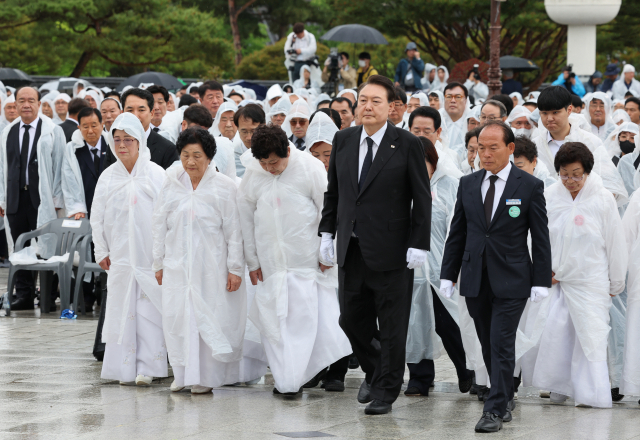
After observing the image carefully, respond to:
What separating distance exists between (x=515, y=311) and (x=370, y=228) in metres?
0.95

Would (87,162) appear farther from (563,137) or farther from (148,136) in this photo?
(563,137)

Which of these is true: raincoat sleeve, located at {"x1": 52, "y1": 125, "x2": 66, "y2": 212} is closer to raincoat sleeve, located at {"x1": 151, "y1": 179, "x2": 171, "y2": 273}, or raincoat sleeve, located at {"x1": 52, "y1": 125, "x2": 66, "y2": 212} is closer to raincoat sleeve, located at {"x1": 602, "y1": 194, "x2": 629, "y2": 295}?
raincoat sleeve, located at {"x1": 151, "y1": 179, "x2": 171, "y2": 273}

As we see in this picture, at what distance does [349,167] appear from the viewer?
5852mm

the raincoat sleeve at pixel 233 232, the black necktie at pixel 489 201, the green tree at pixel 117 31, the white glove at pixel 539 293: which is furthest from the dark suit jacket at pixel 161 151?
the green tree at pixel 117 31

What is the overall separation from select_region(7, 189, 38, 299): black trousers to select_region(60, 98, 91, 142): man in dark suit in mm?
1024

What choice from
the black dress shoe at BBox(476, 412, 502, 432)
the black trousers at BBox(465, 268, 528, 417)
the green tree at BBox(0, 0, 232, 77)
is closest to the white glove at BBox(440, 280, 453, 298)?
the black trousers at BBox(465, 268, 528, 417)

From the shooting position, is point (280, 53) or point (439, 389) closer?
point (439, 389)

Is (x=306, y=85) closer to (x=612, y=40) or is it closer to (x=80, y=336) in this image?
(x=80, y=336)

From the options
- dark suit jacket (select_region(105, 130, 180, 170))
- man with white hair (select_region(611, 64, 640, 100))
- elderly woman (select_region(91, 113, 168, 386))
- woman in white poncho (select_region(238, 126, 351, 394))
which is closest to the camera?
woman in white poncho (select_region(238, 126, 351, 394))

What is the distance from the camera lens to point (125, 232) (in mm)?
6840

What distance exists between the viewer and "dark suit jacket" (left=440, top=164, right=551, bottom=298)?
551cm

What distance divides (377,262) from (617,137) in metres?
5.54

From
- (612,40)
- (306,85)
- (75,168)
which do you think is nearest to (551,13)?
(612,40)

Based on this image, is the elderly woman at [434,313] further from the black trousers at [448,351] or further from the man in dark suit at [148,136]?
the man in dark suit at [148,136]
